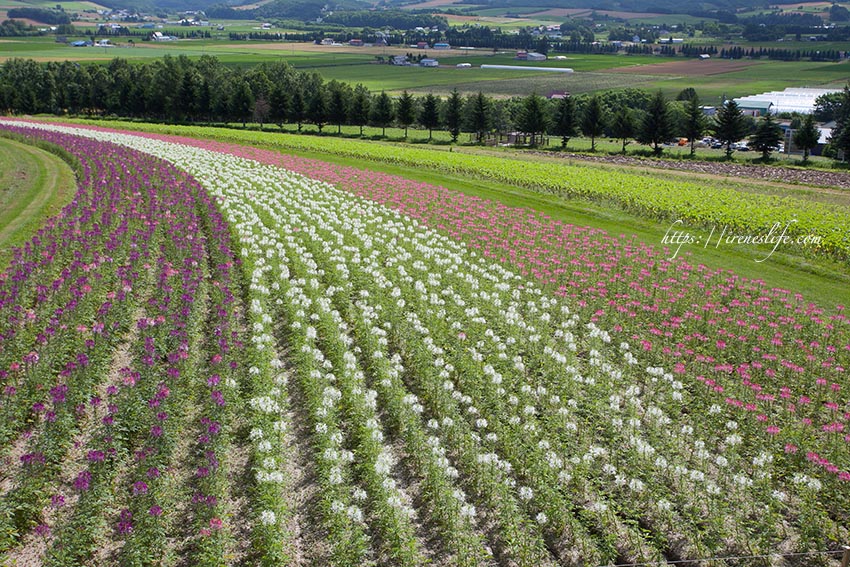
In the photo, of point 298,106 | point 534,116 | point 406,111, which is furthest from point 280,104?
point 534,116

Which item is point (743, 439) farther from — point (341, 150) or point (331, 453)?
point (341, 150)

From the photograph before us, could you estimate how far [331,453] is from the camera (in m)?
11.4

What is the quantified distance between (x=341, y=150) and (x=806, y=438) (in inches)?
1810

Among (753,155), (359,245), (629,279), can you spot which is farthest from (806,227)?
(753,155)

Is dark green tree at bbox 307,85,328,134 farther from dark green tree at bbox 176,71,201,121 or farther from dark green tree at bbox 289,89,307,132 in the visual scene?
dark green tree at bbox 176,71,201,121

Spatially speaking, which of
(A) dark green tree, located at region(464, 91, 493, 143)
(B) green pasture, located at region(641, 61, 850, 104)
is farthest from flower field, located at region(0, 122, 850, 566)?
(B) green pasture, located at region(641, 61, 850, 104)

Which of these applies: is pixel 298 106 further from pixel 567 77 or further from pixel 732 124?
pixel 567 77

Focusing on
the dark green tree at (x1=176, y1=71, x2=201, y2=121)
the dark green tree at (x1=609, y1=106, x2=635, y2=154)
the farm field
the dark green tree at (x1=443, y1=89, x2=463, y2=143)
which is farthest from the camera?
the farm field

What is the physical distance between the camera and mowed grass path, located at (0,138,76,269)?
82.1 ft

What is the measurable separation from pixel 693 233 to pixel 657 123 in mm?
53719

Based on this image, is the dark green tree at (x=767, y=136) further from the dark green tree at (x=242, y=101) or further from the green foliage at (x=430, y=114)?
the dark green tree at (x=242, y=101)

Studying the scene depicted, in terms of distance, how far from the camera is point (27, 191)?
3172 centimetres

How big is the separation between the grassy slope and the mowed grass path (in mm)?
17851

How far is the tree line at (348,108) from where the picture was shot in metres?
79.4
